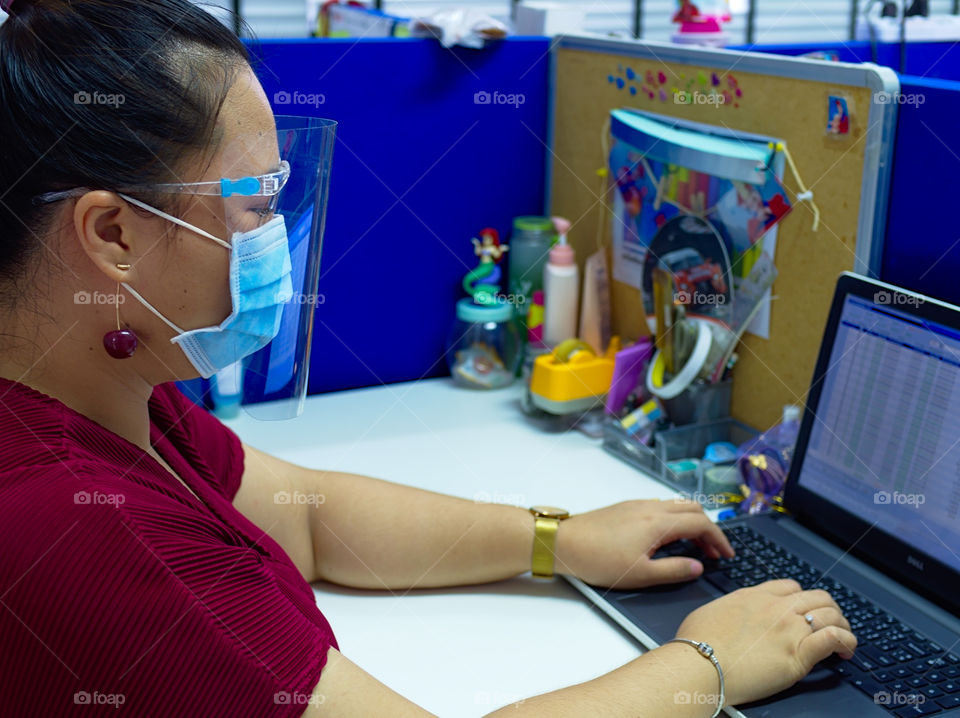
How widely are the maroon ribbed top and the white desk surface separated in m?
0.28

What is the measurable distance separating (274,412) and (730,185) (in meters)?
0.78

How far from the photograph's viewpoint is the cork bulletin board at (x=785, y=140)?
51.3 inches

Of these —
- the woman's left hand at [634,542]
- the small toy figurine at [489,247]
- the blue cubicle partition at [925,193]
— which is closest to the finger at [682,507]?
the woman's left hand at [634,542]

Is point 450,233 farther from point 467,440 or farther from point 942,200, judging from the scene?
point 942,200

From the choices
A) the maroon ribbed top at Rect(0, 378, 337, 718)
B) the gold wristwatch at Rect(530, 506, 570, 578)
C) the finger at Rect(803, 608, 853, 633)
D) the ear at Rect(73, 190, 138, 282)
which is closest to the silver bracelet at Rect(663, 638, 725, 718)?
the finger at Rect(803, 608, 853, 633)

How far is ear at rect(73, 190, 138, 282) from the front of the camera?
2.64 feet

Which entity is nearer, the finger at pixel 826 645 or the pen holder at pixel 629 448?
the finger at pixel 826 645

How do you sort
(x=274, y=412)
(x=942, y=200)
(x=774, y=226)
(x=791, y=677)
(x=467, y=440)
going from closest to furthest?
(x=791, y=677)
(x=274, y=412)
(x=942, y=200)
(x=774, y=226)
(x=467, y=440)

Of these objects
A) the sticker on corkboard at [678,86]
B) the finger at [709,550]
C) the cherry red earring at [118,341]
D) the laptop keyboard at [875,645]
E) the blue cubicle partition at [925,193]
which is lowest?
the laptop keyboard at [875,645]

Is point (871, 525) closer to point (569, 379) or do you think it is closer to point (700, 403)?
point (700, 403)

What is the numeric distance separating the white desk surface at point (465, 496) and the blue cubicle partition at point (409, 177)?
0.10 metres

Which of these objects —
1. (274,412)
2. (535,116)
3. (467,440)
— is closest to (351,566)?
(274,412)

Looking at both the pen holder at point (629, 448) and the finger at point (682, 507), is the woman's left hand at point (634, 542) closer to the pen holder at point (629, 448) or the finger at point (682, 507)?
the finger at point (682, 507)

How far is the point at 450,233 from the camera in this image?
1.86m
